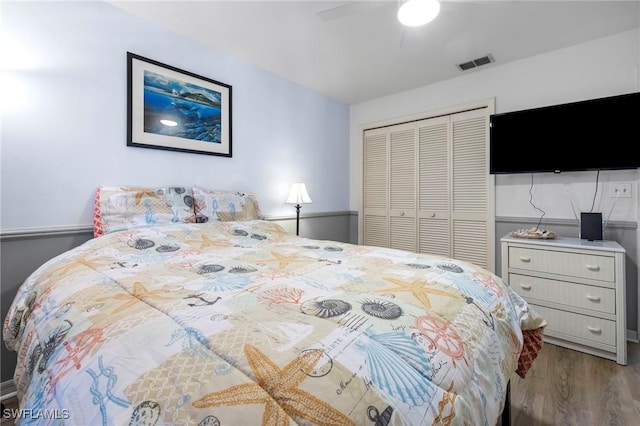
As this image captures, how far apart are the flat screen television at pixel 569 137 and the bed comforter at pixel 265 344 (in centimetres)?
182

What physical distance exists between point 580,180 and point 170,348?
3.18m

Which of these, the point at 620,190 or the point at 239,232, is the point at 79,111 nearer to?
the point at 239,232

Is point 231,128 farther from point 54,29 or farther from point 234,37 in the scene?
point 54,29

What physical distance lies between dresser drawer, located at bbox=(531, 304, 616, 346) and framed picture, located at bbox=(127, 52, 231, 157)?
9.64ft

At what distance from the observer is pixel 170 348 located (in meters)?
0.56

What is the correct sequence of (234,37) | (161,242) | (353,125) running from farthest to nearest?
(353,125), (234,37), (161,242)

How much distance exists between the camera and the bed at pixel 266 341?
468 millimetres

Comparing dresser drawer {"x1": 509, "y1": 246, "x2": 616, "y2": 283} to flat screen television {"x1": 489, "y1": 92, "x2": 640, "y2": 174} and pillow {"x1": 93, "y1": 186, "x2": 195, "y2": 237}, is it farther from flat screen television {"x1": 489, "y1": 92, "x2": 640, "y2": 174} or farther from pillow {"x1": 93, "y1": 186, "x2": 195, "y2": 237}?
pillow {"x1": 93, "y1": 186, "x2": 195, "y2": 237}

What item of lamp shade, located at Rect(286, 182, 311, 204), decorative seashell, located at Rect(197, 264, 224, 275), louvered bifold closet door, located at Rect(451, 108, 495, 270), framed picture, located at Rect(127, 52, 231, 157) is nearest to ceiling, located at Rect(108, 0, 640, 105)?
framed picture, located at Rect(127, 52, 231, 157)

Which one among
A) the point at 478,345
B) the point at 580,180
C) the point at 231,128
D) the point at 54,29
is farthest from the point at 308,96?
the point at 478,345

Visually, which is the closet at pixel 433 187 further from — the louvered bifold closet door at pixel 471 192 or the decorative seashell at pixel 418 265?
the decorative seashell at pixel 418 265

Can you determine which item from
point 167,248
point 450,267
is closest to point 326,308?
point 450,267

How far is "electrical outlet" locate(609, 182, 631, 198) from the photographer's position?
7.44ft

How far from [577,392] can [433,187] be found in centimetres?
214
